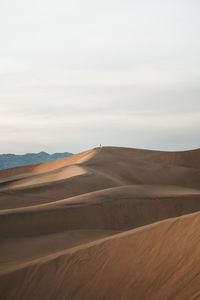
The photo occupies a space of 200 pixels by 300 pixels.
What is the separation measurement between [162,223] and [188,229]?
82 centimetres

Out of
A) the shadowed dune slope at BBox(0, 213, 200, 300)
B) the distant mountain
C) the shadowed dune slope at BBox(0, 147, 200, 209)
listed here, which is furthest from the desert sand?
the distant mountain

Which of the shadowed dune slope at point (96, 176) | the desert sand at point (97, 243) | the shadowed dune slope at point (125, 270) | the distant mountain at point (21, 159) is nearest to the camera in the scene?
the shadowed dune slope at point (125, 270)

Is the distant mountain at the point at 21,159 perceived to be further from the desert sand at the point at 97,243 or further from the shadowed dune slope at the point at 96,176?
the desert sand at the point at 97,243

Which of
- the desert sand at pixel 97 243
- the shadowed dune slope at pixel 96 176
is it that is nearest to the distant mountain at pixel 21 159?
the shadowed dune slope at pixel 96 176

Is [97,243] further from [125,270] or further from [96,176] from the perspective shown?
[96,176]

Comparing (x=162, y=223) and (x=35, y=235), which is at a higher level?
(x=162, y=223)

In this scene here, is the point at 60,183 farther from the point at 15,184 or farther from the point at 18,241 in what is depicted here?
the point at 18,241

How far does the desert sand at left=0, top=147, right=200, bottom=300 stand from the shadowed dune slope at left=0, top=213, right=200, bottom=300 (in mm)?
18

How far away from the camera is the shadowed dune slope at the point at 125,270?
19.4 feet

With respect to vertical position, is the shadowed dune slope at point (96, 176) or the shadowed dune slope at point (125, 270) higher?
the shadowed dune slope at point (96, 176)

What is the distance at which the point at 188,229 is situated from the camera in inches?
277

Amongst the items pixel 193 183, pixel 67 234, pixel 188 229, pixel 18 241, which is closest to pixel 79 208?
pixel 67 234

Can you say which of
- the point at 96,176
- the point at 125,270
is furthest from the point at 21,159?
the point at 125,270

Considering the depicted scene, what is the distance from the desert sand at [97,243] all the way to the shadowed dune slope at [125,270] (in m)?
0.02
